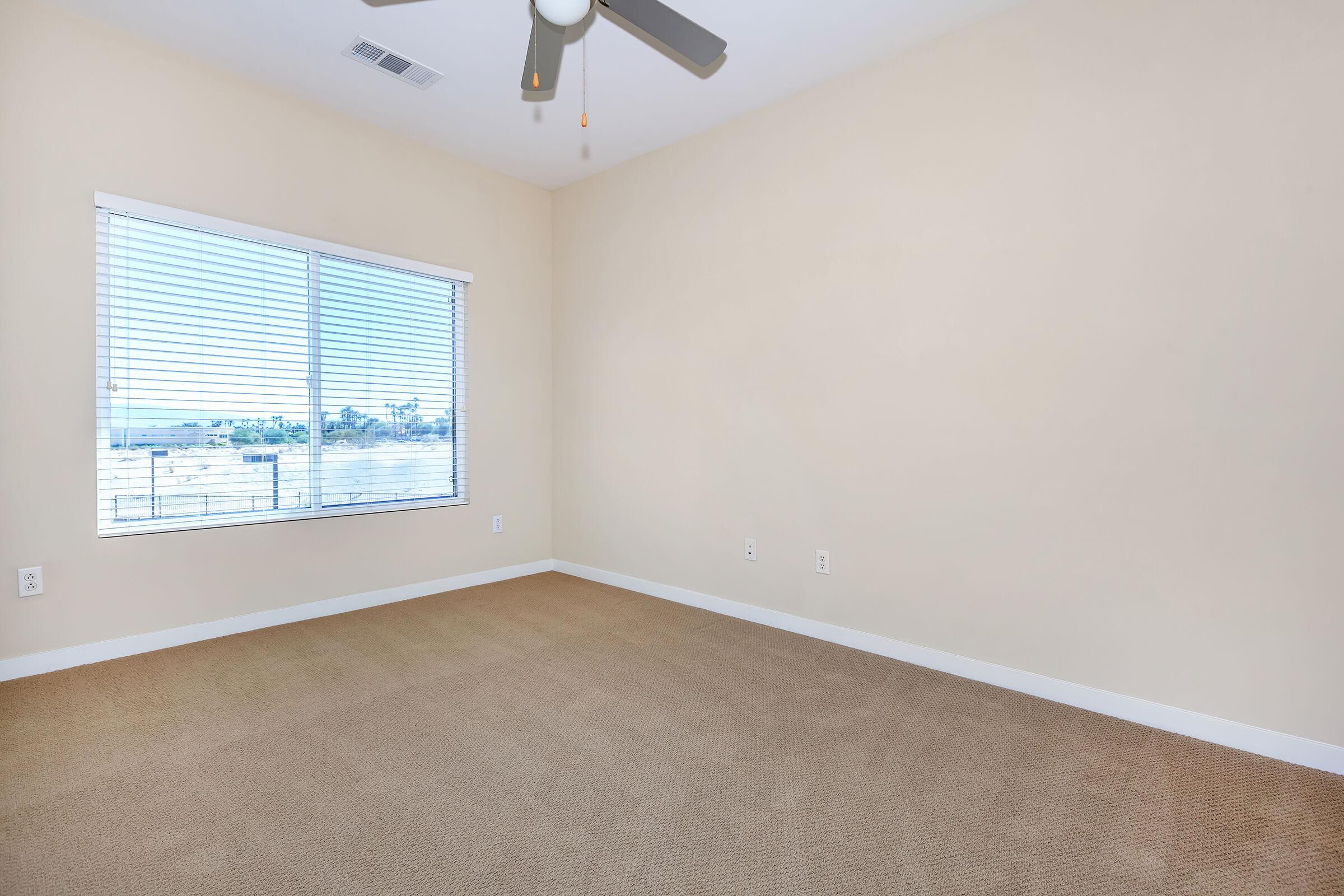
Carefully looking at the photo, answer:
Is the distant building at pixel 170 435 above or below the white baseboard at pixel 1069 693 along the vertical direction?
above

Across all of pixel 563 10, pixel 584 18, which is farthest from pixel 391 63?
pixel 563 10

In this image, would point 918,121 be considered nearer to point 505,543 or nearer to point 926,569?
point 926,569

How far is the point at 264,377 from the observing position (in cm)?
329

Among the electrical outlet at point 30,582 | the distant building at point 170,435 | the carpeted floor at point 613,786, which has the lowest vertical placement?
the carpeted floor at point 613,786

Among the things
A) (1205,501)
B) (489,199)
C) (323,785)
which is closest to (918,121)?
(1205,501)

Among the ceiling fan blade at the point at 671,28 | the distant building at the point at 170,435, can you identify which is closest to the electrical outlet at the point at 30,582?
the distant building at the point at 170,435

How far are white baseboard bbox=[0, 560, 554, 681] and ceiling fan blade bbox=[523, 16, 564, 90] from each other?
9.58 ft

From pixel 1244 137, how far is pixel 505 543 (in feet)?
13.9

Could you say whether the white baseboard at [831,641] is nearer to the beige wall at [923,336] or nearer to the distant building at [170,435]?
the beige wall at [923,336]

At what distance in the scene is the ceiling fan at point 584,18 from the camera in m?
1.95

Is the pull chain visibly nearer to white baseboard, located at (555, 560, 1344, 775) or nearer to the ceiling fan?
the ceiling fan

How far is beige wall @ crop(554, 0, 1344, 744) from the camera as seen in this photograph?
2.03 metres

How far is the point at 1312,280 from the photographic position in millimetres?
1981

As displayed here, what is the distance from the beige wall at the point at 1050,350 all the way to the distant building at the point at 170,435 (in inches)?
96.7
